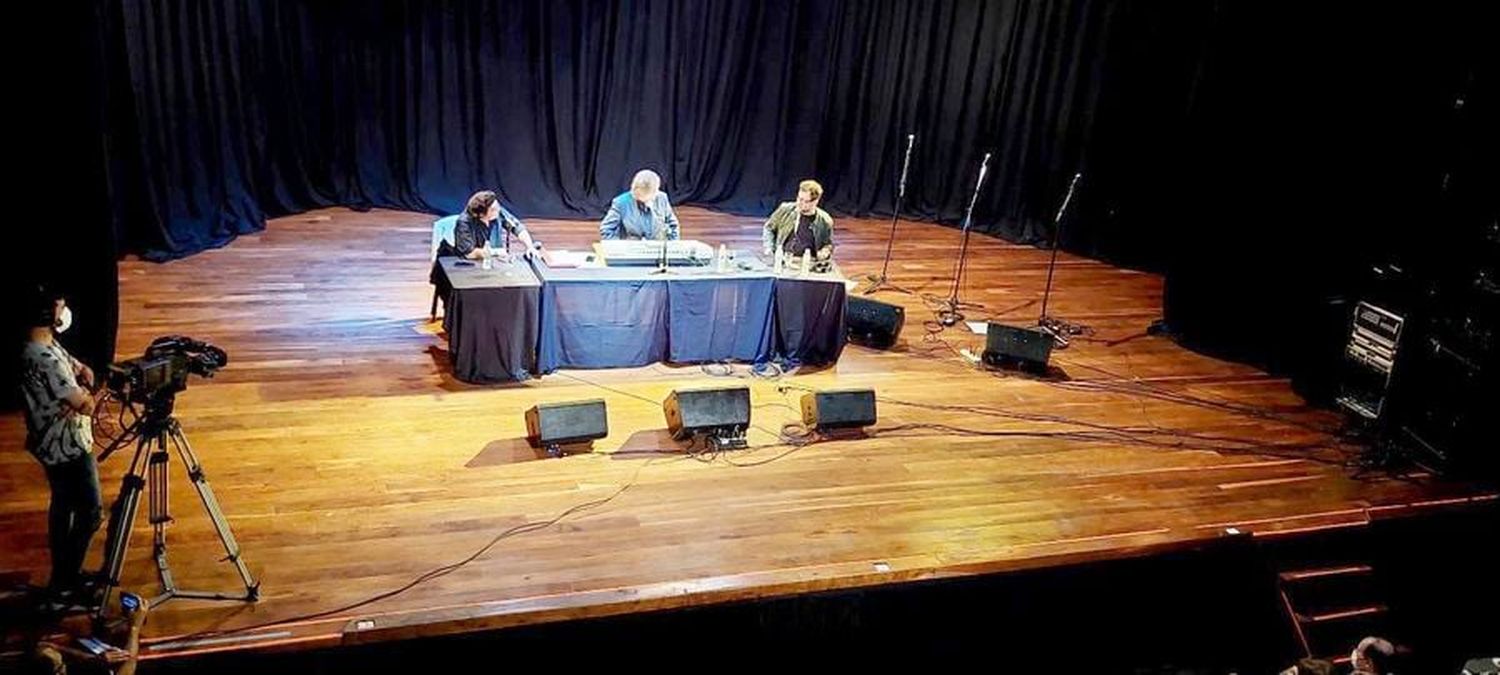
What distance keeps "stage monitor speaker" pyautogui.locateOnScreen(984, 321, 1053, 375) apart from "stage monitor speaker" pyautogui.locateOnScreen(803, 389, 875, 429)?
1.59m

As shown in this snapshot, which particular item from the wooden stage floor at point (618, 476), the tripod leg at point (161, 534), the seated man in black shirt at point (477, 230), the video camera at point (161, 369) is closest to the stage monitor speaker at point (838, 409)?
the wooden stage floor at point (618, 476)

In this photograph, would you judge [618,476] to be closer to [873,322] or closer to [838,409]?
[838,409]

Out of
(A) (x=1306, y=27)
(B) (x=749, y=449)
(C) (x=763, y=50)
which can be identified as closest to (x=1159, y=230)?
(A) (x=1306, y=27)

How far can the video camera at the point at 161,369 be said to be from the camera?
3.87 meters

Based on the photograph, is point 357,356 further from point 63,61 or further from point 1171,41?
point 1171,41

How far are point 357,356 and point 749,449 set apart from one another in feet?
8.76

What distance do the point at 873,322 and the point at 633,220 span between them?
190 centimetres

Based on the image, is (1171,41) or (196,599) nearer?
(196,599)

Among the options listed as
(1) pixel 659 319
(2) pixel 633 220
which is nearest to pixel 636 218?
(2) pixel 633 220

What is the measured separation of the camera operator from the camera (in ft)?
12.9

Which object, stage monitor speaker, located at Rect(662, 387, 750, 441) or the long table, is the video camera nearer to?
the long table

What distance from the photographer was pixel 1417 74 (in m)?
7.14

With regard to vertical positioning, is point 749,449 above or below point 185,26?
below

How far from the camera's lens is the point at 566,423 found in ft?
19.1
